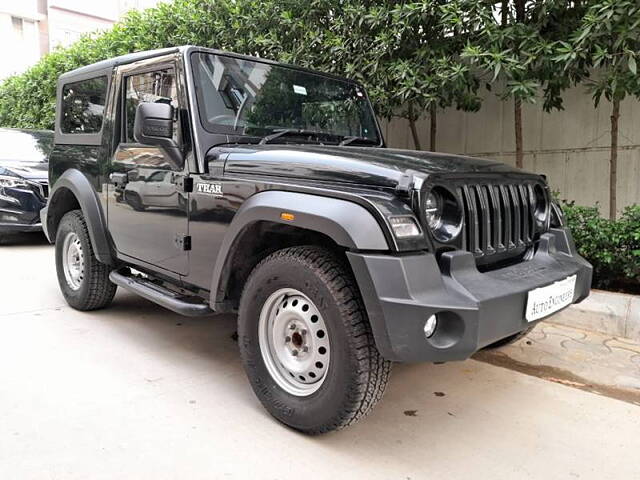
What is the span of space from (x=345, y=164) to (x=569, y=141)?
4439 mm

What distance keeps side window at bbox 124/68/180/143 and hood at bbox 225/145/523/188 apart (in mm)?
599

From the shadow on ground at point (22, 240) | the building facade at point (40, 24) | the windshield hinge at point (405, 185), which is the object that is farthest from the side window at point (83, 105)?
the building facade at point (40, 24)

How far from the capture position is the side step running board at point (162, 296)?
3.07 m

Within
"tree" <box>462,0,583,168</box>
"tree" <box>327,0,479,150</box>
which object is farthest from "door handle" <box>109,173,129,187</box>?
"tree" <box>462,0,583,168</box>

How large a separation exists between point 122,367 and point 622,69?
14.2 ft

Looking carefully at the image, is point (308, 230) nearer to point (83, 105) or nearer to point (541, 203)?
point (541, 203)

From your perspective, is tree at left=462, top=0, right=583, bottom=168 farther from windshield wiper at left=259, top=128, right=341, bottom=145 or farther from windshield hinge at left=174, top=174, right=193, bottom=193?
windshield hinge at left=174, top=174, right=193, bottom=193

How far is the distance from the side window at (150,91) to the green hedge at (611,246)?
11.5 ft

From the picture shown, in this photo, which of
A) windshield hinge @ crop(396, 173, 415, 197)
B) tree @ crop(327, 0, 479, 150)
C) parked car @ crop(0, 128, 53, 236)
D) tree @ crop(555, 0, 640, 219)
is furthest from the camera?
parked car @ crop(0, 128, 53, 236)

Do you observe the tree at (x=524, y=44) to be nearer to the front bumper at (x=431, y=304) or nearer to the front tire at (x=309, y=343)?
the front bumper at (x=431, y=304)

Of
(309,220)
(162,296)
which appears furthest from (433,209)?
(162,296)

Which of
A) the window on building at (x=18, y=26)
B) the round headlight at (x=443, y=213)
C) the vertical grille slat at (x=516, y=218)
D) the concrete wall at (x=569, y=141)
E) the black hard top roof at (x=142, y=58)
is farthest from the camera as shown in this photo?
the window on building at (x=18, y=26)

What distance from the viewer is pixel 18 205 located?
294 inches

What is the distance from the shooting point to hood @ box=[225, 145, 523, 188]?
7.89ft
